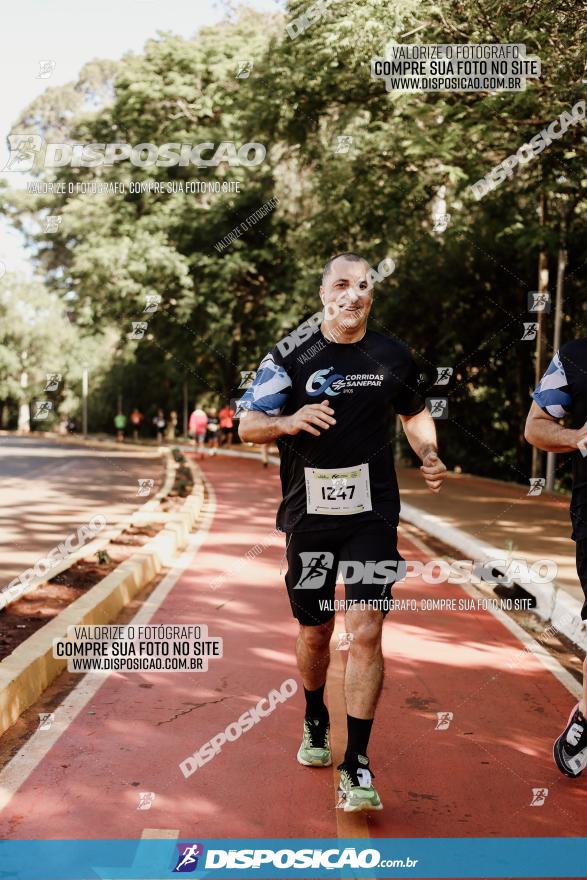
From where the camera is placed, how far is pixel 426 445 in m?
4.54

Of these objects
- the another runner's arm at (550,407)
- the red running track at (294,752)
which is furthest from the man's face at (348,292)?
the red running track at (294,752)

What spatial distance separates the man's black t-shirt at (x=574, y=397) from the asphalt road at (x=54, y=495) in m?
6.15

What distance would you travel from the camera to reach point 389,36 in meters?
12.2

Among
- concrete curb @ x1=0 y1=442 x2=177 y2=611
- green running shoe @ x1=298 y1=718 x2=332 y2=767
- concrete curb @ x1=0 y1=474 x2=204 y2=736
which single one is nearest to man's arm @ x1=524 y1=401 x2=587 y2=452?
green running shoe @ x1=298 y1=718 x2=332 y2=767

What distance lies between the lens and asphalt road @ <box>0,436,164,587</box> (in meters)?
12.1

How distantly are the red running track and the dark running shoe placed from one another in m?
0.06

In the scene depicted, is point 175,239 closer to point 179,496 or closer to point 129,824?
point 179,496

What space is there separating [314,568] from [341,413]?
26.3 inches

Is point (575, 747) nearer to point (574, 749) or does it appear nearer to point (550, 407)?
point (574, 749)

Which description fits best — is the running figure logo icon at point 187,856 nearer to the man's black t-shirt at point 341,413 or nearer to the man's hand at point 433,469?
the man's black t-shirt at point 341,413

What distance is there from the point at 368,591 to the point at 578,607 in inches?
158

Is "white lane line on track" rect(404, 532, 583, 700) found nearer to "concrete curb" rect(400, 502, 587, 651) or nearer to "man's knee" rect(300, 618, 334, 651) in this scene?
"concrete curb" rect(400, 502, 587, 651)

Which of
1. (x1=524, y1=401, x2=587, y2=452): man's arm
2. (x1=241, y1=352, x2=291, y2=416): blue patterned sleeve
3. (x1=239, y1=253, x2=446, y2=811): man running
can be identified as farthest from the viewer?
(x1=241, y1=352, x2=291, y2=416): blue patterned sleeve

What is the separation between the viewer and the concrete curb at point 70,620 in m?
5.32
